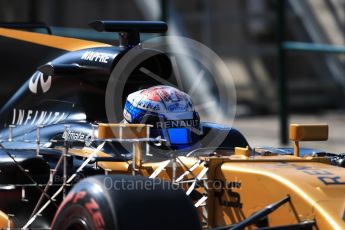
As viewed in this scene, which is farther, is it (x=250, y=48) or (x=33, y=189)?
(x=250, y=48)

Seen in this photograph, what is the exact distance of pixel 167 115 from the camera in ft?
17.7

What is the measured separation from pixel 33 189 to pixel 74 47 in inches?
64.7

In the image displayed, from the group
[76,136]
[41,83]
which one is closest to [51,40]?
[41,83]

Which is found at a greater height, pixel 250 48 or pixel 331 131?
pixel 250 48

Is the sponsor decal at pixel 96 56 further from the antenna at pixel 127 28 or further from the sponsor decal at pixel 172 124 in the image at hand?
the sponsor decal at pixel 172 124

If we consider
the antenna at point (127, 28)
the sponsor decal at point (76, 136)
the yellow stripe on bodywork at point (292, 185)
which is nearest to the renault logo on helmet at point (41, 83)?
the antenna at point (127, 28)

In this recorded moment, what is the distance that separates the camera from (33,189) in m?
5.41

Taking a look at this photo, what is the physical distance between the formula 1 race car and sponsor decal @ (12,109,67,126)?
10mm

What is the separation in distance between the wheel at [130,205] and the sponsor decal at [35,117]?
183cm

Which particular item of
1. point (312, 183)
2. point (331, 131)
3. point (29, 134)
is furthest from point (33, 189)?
point (331, 131)

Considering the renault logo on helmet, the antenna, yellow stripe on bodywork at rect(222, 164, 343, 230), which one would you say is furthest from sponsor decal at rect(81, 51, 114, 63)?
yellow stripe on bodywork at rect(222, 164, 343, 230)

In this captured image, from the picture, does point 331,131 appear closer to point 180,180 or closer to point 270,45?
point 270,45

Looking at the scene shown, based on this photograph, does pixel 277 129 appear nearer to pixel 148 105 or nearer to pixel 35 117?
pixel 35 117

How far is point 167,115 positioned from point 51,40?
2065mm
